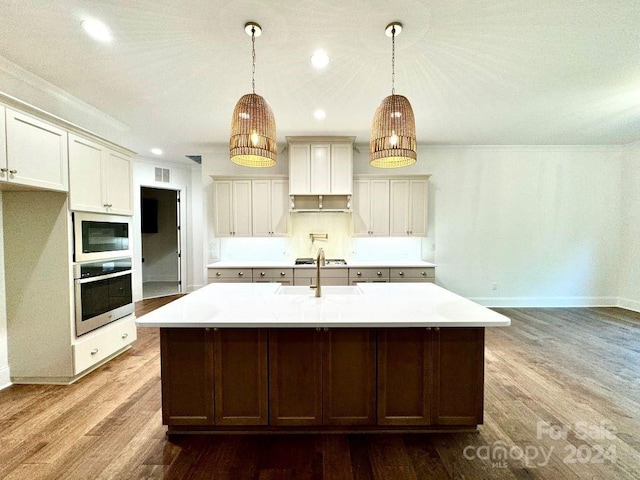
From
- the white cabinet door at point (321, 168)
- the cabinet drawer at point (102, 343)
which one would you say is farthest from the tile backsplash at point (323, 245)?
the cabinet drawer at point (102, 343)

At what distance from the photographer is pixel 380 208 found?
14.1 ft

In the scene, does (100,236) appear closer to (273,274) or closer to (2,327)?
(2,327)

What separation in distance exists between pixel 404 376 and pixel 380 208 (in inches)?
114

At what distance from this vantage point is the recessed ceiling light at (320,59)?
2219 millimetres

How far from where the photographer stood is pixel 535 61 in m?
2.34

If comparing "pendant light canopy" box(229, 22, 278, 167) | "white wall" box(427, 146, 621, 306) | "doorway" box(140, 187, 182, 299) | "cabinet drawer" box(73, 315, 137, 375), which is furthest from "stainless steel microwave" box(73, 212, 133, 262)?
"white wall" box(427, 146, 621, 306)

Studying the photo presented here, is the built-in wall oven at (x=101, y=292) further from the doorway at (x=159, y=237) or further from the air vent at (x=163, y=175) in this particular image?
the doorway at (x=159, y=237)

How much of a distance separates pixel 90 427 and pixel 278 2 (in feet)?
10.5

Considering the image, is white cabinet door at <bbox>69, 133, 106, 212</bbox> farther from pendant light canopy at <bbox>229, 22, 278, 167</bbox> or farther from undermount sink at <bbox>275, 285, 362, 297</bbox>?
undermount sink at <bbox>275, 285, 362, 297</bbox>

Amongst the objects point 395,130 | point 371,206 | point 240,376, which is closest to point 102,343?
point 240,376

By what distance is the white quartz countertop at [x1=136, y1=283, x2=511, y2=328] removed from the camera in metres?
1.57

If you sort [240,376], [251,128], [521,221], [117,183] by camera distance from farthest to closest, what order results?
[521,221], [117,183], [240,376], [251,128]

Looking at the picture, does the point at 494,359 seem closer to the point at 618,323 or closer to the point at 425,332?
the point at 425,332

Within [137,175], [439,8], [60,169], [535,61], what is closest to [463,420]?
[439,8]
